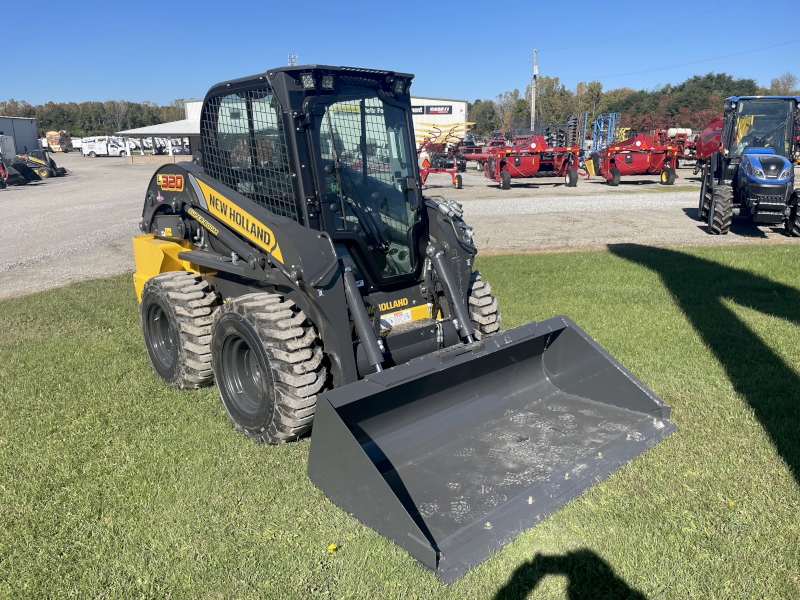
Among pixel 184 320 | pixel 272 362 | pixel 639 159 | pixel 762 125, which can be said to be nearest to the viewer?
pixel 272 362

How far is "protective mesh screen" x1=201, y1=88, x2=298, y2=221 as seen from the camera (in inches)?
177

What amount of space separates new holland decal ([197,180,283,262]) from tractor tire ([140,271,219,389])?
751mm

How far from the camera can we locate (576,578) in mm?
3084

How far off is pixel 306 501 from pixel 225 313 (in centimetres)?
154

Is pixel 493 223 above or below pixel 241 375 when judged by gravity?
below

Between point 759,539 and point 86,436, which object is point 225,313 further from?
point 759,539

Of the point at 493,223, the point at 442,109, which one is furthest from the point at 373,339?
the point at 442,109

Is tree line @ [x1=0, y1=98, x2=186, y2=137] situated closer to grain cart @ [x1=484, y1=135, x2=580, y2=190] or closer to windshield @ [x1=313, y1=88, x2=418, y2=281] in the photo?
grain cart @ [x1=484, y1=135, x2=580, y2=190]

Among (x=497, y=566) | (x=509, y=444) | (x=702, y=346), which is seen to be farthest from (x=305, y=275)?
(x=702, y=346)

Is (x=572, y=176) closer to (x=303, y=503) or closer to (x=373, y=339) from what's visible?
(x=373, y=339)

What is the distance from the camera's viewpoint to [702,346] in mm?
6191

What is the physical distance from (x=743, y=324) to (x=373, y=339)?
4747mm

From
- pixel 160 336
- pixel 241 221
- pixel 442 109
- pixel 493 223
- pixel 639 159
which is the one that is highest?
pixel 442 109

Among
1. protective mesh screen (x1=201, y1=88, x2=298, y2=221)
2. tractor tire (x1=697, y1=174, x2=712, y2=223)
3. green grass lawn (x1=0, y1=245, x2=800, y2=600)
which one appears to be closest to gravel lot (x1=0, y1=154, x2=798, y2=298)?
tractor tire (x1=697, y1=174, x2=712, y2=223)
